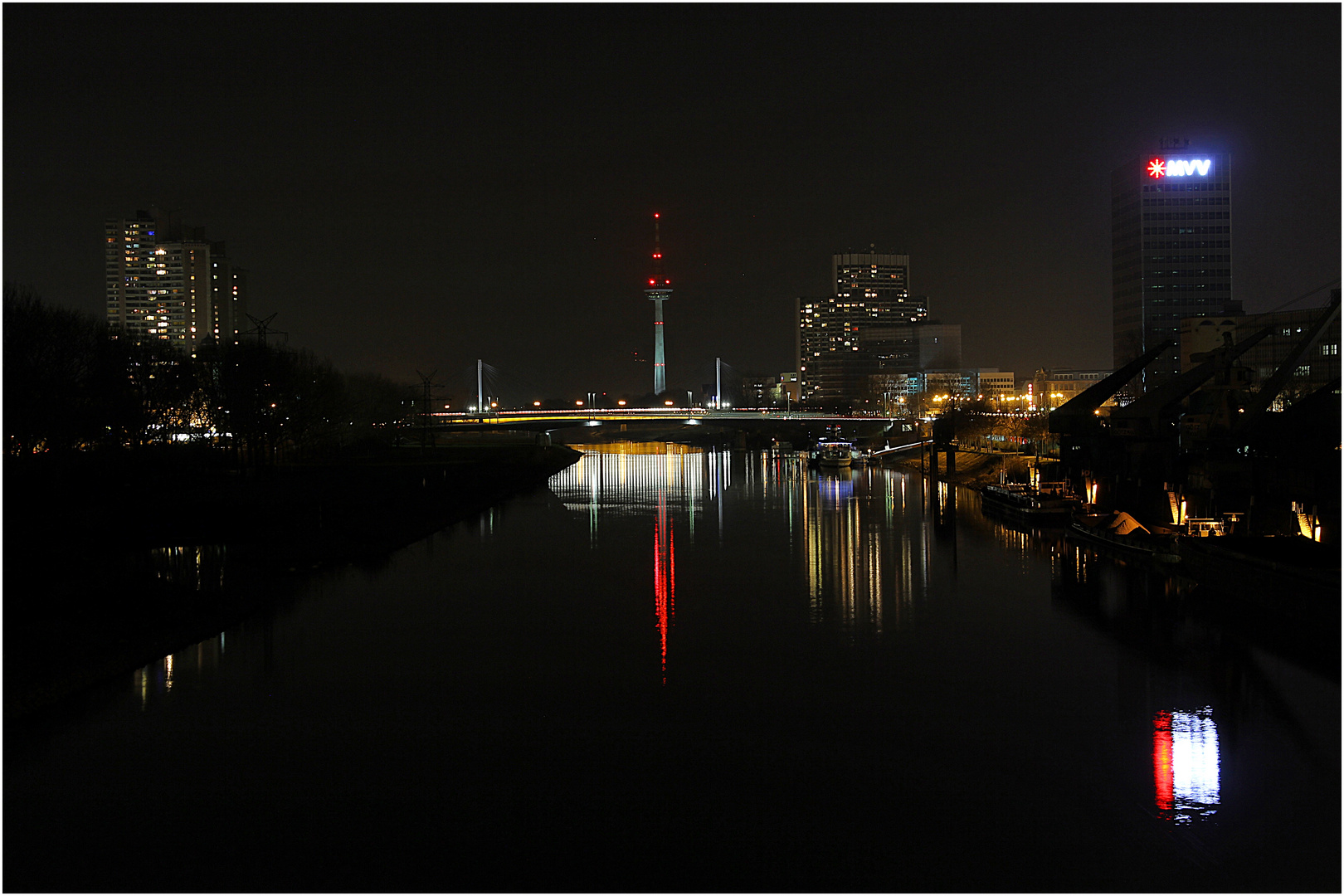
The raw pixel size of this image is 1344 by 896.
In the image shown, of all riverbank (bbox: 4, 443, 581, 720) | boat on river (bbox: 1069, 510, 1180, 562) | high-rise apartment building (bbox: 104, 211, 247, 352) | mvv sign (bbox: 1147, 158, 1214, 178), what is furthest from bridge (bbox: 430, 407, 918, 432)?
high-rise apartment building (bbox: 104, 211, 247, 352)

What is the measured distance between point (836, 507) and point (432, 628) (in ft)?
86.2

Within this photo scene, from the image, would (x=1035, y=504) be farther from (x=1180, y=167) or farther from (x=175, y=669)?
(x=1180, y=167)

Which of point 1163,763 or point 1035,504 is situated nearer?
point 1163,763

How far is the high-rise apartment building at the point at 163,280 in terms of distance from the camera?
443 feet

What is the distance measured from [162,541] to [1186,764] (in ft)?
81.9

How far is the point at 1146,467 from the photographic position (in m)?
31.9

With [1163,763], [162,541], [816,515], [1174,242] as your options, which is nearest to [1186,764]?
[1163,763]

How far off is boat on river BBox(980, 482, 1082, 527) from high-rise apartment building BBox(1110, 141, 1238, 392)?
233 ft

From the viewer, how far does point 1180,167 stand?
10394 centimetres

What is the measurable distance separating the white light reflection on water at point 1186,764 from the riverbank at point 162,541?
532 inches

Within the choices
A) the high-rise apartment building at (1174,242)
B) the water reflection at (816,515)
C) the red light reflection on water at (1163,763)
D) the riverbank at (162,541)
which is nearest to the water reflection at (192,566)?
the riverbank at (162,541)

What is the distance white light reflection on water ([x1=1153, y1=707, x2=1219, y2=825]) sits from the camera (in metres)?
10.3

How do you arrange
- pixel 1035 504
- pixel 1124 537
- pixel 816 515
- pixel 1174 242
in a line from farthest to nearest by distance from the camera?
pixel 1174 242
pixel 816 515
pixel 1035 504
pixel 1124 537

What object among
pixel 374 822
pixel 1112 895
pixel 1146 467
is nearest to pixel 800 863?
pixel 1112 895
